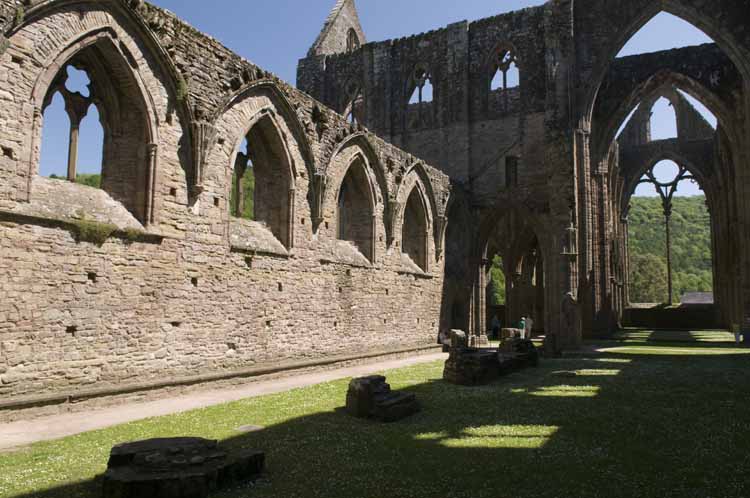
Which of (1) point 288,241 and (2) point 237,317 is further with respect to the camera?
(1) point 288,241

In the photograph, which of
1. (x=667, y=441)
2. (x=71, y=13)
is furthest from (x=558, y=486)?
(x=71, y=13)

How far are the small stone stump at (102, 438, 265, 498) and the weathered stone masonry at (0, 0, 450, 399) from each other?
11.4ft

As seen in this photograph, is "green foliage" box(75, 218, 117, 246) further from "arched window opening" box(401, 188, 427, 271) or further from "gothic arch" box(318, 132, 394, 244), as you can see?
"arched window opening" box(401, 188, 427, 271)

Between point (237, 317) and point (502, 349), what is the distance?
5.97 m

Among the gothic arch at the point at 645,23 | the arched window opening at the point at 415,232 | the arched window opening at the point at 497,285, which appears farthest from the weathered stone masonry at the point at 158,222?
the arched window opening at the point at 497,285

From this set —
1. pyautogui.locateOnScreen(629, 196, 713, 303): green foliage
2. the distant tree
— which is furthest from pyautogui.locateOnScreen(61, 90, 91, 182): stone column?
the distant tree

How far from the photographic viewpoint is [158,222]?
342 inches

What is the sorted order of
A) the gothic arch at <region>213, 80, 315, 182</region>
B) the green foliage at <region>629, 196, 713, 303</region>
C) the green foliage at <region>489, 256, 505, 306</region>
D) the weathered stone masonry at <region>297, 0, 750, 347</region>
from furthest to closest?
the green foliage at <region>629, 196, 713, 303</region>
the green foliage at <region>489, 256, 505, 306</region>
the weathered stone masonry at <region>297, 0, 750, 347</region>
the gothic arch at <region>213, 80, 315, 182</region>

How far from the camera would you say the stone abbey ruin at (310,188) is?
734cm

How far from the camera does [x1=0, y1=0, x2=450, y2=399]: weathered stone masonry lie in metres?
7.03

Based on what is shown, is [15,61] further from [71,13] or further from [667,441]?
[667,441]

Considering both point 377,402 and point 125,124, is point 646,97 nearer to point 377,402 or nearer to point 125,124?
point 125,124

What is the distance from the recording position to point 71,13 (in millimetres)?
7625

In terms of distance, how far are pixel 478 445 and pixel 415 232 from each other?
12.8 m
